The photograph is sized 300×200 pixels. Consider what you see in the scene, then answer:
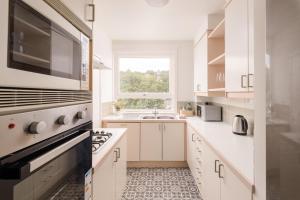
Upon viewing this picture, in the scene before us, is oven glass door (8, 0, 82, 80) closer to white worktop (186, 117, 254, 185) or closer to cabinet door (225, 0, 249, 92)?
white worktop (186, 117, 254, 185)

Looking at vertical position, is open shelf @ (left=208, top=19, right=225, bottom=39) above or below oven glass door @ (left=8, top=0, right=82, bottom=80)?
above

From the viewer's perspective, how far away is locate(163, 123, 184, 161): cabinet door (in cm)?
373

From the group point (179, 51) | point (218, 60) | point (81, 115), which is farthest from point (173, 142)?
point (81, 115)

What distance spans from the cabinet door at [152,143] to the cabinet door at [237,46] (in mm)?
1813

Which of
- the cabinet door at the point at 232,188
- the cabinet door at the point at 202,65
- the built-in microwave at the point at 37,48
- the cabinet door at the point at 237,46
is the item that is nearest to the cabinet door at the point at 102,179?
the built-in microwave at the point at 37,48

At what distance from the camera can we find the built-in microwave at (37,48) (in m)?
0.54

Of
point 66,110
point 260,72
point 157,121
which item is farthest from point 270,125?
point 157,121

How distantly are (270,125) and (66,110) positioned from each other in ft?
2.71

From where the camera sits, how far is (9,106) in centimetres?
55

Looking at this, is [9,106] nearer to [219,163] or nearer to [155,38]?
[219,163]

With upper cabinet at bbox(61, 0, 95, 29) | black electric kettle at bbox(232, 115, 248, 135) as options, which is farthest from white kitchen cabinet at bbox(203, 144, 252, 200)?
upper cabinet at bbox(61, 0, 95, 29)

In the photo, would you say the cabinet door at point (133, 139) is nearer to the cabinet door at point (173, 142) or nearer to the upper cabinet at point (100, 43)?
the cabinet door at point (173, 142)

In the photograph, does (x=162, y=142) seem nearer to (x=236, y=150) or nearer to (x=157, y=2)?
(x=236, y=150)

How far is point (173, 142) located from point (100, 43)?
205 cm
